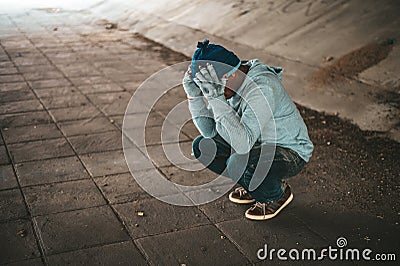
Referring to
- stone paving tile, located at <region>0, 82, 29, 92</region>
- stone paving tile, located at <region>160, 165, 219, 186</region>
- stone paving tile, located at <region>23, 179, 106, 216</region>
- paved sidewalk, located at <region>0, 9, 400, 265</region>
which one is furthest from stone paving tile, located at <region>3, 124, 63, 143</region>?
stone paving tile, located at <region>0, 82, 29, 92</region>

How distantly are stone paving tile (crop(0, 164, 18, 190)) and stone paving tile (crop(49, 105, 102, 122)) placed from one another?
1229 millimetres

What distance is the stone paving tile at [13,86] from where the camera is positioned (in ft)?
20.2

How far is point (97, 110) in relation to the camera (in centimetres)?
547

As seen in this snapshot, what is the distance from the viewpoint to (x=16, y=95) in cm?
592

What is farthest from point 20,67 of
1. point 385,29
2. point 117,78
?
point 385,29

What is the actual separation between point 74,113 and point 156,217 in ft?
7.95

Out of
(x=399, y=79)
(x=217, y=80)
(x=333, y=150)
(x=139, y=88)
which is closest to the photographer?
(x=217, y=80)

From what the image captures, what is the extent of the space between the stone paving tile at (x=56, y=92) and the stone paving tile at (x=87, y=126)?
40.8 inches

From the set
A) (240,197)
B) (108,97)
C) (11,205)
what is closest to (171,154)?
(240,197)

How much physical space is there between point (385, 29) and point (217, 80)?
4.50m

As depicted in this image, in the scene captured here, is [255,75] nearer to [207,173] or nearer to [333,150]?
[207,173]

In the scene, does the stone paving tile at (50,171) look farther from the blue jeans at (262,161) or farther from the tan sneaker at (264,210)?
the tan sneaker at (264,210)

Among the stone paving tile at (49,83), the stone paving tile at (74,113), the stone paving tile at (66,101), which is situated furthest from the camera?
the stone paving tile at (49,83)

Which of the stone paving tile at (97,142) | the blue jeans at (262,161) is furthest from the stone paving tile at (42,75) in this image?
the blue jeans at (262,161)
